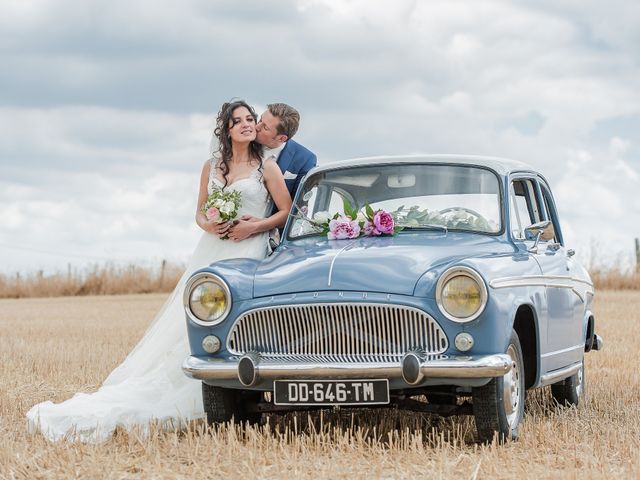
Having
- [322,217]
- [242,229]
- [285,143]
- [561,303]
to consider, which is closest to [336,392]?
[322,217]

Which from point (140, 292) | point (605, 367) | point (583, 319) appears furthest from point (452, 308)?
point (140, 292)

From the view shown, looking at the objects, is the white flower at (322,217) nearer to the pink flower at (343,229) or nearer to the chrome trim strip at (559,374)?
the pink flower at (343,229)

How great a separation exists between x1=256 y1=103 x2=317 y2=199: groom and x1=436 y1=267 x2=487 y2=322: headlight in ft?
10.1

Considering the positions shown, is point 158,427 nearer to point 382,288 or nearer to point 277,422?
point 277,422

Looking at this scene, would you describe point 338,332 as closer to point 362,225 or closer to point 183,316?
point 362,225

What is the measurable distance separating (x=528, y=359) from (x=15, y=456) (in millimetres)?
3270

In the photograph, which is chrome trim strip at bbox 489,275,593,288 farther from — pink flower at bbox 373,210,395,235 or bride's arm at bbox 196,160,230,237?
bride's arm at bbox 196,160,230,237

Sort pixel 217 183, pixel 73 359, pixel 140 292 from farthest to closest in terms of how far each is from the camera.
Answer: pixel 140 292 → pixel 73 359 → pixel 217 183

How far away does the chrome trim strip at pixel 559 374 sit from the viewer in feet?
24.1

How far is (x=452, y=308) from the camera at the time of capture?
6113 millimetres

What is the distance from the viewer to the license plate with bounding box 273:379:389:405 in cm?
614

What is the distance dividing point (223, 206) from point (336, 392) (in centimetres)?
257

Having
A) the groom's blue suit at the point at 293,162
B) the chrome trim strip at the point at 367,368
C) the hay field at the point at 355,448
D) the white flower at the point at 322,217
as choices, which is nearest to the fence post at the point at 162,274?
the hay field at the point at 355,448

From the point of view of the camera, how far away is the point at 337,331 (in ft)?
20.7
